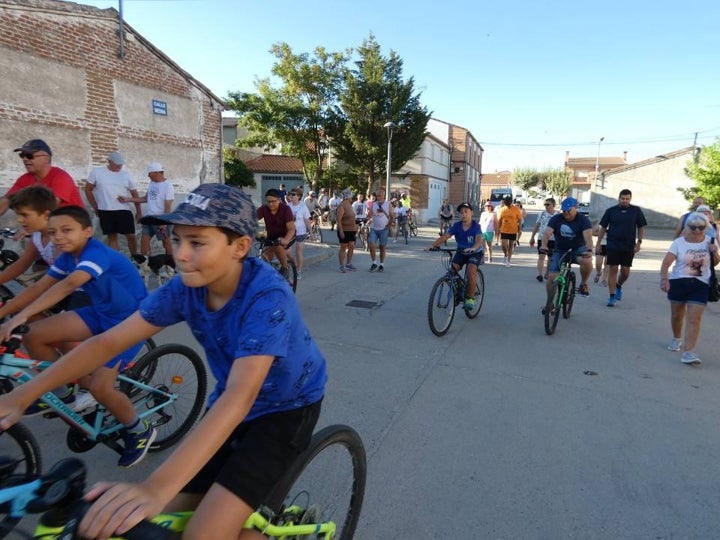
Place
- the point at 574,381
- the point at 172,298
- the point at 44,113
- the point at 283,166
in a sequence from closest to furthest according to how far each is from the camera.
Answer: the point at 172,298, the point at 574,381, the point at 44,113, the point at 283,166

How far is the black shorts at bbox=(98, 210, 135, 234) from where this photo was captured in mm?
7379

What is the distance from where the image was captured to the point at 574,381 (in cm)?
468

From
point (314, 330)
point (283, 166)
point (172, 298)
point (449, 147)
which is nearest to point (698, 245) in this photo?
point (314, 330)

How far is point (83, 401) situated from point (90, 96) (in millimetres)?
9765

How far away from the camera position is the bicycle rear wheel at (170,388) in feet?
10.3

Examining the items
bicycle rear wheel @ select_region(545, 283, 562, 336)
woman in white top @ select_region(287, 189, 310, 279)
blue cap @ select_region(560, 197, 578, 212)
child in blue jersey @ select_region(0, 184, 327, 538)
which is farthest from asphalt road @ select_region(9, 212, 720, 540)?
woman in white top @ select_region(287, 189, 310, 279)

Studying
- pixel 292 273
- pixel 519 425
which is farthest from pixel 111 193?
pixel 519 425

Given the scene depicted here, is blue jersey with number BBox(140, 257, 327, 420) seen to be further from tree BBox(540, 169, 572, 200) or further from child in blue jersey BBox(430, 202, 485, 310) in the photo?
tree BBox(540, 169, 572, 200)

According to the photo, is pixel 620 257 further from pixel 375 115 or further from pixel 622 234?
pixel 375 115

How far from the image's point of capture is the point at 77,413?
109 inches

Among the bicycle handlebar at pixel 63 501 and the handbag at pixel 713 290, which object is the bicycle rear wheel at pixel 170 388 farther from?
the handbag at pixel 713 290

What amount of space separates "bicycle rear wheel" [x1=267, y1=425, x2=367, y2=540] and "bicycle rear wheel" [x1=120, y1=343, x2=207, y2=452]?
1488mm

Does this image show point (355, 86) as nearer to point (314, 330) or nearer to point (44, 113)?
point (44, 113)

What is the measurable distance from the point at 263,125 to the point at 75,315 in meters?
28.7
